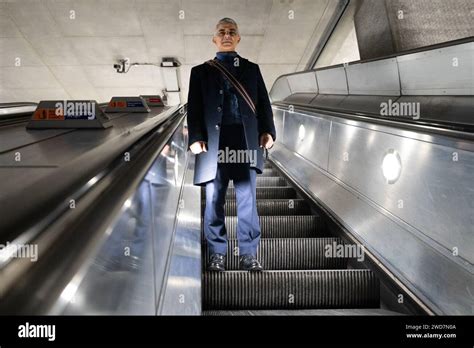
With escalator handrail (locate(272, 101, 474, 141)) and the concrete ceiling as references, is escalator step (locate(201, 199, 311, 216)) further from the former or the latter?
the concrete ceiling

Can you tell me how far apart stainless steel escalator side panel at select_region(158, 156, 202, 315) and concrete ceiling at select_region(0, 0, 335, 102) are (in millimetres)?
5866

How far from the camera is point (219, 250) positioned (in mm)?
2783

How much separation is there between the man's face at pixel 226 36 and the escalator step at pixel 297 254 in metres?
1.38

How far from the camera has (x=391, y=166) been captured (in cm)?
284

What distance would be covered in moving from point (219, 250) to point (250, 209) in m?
0.34

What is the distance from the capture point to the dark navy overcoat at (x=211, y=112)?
106 inches

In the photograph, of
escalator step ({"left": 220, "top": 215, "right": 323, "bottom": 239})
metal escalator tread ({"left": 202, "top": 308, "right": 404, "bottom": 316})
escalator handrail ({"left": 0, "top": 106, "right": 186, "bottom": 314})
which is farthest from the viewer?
escalator step ({"left": 220, "top": 215, "right": 323, "bottom": 239})

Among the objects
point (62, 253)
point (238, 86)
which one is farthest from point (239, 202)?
point (62, 253)

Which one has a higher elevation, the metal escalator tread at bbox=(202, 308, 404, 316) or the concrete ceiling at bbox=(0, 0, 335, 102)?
the concrete ceiling at bbox=(0, 0, 335, 102)

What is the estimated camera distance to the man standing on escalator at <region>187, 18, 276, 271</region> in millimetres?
2697

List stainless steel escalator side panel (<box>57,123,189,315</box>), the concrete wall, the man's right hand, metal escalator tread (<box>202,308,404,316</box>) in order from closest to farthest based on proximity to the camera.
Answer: stainless steel escalator side panel (<box>57,123,189,315</box>), metal escalator tread (<box>202,308,404,316</box>), the man's right hand, the concrete wall

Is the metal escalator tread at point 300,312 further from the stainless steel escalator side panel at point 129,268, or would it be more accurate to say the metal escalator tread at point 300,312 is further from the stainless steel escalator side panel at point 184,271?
the stainless steel escalator side panel at point 129,268

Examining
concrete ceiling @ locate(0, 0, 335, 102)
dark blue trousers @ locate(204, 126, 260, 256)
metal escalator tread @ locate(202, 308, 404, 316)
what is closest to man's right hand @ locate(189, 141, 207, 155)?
dark blue trousers @ locate(204, 126, 260, 256)

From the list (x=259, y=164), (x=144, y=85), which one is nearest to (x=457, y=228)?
(x=259, y=164)
